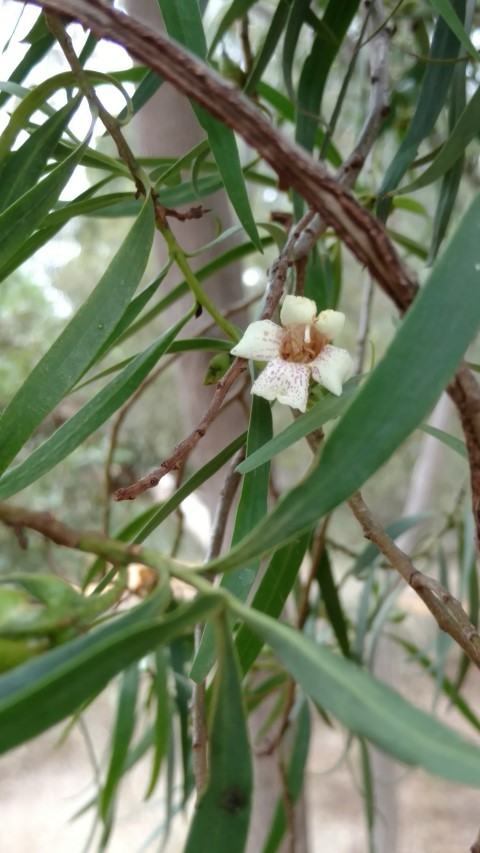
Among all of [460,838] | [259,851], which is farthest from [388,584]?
[460,838]

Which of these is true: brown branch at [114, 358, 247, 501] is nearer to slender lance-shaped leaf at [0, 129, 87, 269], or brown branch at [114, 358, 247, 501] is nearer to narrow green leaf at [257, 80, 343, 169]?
slender lance-shaped leaf at [0, 129, 87, 269]

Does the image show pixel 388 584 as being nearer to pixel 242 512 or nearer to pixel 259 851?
pixel 259 851

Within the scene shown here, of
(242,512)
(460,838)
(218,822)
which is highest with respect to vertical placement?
(460,838)

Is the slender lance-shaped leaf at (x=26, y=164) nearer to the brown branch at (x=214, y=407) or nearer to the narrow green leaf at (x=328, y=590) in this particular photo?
the brown branch at (x=214, y=407)

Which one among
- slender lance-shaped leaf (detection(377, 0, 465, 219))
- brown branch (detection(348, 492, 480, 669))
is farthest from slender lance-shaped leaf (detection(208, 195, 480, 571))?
slender lance-shaped leaf (detection(377, 0, 465, 219))

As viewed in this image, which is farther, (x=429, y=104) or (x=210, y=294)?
(x=210, y=294)

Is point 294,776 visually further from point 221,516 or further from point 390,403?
point 390,403

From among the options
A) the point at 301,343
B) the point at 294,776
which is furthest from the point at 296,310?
the point at 294,776
